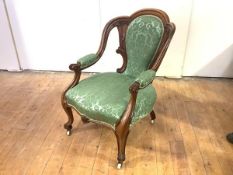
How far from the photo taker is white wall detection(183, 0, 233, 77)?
2.42 metres

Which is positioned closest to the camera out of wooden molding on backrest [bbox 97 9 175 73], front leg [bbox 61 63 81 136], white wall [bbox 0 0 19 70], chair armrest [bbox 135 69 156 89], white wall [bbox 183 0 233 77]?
chair armrest [bbox 135 69 156 89]

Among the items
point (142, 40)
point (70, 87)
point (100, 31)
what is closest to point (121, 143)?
point (70, 87)

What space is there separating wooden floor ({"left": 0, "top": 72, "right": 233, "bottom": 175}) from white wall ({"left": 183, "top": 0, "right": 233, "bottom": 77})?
271 mm

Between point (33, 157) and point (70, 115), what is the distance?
1.35 ft

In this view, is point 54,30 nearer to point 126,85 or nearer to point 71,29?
point 71,29

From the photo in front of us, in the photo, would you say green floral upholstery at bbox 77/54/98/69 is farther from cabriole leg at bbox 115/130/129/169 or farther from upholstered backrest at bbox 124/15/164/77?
cabriole leg at bbox 115/130/129/169

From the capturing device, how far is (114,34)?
8.79 ft

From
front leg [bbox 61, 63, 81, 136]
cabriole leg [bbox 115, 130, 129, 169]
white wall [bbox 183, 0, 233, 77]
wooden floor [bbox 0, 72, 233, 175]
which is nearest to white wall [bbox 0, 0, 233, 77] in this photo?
white wall [bbox 183, 0, 233, 77]

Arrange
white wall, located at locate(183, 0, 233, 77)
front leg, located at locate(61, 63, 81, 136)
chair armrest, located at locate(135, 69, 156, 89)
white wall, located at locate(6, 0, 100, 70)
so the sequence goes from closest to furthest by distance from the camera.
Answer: chair armrest, located at locate(135, 69, 156, 89), front leg, located at locate(61, 63, 81, 136), white wall, located at locate(183, 0, 233, 77), white wall, located at locate(6, 0, 100, 70)

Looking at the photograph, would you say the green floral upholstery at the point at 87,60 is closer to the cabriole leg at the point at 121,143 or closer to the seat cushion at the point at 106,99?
the seat cushion at the point at 106,99

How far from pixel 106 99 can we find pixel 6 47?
200 cm

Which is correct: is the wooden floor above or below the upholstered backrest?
below

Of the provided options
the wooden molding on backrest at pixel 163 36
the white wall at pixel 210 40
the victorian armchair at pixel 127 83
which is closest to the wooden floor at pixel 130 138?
the victorian armchair at pixel 127 83

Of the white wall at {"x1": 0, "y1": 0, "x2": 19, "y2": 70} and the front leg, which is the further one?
the white wall at {"x1": 0, "y1": 0, "x2": 19, "y2": 70}
